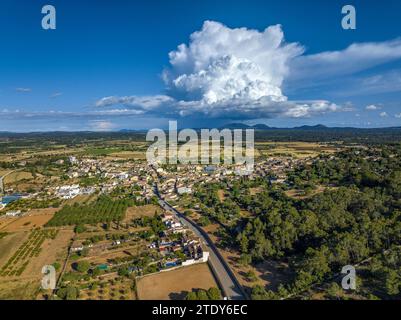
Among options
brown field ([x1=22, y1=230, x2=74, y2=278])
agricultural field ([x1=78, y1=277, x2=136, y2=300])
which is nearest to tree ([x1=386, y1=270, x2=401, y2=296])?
agricultural field ([x1=78, y1=277, x2=136, y2=300])

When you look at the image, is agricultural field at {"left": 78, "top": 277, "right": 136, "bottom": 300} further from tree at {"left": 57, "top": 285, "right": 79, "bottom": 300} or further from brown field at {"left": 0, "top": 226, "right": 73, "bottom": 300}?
brown field at {"left": 0, "top": 226, "right": 73, "bottom": 300}

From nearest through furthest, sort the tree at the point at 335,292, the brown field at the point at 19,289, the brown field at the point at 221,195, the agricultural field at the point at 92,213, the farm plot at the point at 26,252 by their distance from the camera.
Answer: the tree at the point at 335,292
the brown field at the point at 19,289
the farm plot at the point at 26,252
the agricultural field at the point at 92,213
the brown field at the point at 221,195

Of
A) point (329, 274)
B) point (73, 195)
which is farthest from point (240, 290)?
point (73, 195)

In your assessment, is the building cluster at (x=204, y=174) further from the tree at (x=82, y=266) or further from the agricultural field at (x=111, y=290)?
the agricultural field at (x=111, y=290)

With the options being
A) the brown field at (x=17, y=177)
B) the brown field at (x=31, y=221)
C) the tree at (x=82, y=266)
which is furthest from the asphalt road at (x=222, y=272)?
the brown field at (x=17, y=177)

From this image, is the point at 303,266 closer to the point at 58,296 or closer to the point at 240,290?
the point at 240,290

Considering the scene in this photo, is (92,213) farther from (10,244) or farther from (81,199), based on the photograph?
(81,199)
